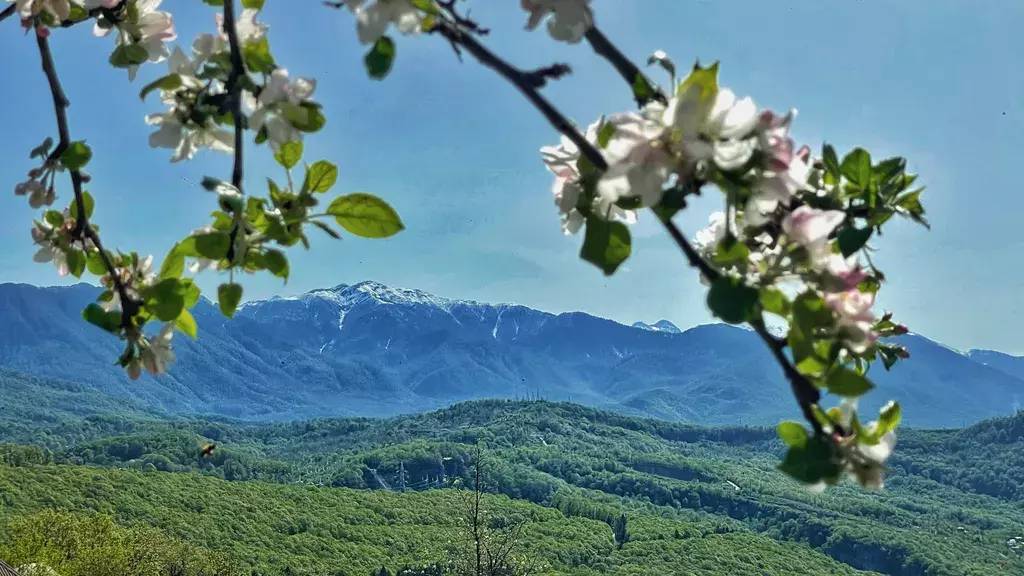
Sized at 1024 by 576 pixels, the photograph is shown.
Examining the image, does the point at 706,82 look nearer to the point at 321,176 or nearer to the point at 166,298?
the point at 321,176

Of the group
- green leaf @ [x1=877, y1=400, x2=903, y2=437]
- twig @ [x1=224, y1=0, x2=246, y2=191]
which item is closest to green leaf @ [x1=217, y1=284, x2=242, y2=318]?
twig @ [x1=224, y1=0, x2=246, y2=191]

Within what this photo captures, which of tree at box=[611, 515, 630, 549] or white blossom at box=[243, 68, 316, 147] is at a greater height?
white blossom at box=[243, 68, 316, 147]

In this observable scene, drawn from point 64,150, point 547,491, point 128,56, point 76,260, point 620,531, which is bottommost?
point 620,531

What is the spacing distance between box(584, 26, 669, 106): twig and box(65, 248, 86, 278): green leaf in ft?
2.31

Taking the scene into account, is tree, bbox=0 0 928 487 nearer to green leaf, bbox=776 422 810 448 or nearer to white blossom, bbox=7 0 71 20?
green leaf, bbox=776 422 810 448

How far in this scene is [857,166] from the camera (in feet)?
1.78

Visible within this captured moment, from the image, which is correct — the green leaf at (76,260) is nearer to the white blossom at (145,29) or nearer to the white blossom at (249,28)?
the white blossom at (145,29)

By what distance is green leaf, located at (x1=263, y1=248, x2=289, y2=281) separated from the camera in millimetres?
636

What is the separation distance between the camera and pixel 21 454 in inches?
2255

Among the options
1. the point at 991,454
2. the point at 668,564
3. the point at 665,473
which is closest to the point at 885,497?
the point at 991,454

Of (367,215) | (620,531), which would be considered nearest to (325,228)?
(367,215)

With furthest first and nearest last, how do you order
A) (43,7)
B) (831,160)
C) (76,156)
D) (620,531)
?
(620,531) < (43,7) < (76,156) < (831,160)

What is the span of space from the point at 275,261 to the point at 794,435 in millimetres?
460

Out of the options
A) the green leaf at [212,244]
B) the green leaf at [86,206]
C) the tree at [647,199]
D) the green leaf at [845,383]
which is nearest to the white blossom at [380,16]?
the tree at [647,199]
